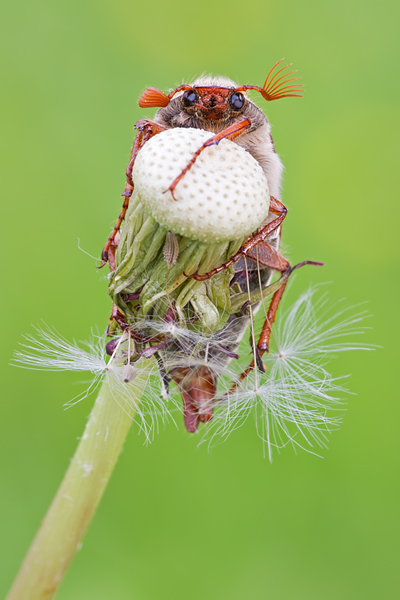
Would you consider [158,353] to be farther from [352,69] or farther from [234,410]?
[352,69]

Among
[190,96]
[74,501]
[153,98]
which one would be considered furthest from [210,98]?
[74,501]

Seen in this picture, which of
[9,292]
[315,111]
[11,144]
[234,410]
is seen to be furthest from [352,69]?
[234,410]

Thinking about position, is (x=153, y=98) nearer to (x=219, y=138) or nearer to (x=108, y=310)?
(x=219, y=138)

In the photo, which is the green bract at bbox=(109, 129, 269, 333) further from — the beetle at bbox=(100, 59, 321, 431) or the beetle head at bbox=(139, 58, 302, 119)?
the beetle head at bbox=(139, 58, 302, 119)

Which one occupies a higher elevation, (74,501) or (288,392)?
(288,392)

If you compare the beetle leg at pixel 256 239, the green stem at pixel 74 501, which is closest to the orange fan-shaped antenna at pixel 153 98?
the beetle leg at pixel 256 239

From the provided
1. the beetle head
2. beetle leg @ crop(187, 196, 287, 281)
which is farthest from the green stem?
the beetle head

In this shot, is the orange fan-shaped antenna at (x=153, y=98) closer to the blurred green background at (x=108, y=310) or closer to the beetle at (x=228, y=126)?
the beetle at (x=228, y=126)
